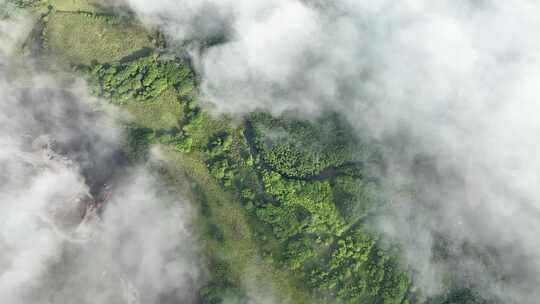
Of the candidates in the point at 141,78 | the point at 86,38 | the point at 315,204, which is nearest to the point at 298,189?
the point at 315,204

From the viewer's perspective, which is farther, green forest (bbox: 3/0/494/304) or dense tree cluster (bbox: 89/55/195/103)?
dense tree cluster (bbox: 89/55/195/103)

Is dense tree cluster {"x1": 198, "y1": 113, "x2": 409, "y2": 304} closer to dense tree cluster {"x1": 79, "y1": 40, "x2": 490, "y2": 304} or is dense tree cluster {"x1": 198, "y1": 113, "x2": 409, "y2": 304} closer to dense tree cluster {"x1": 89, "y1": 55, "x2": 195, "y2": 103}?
dense tree cluster {"x1": 79, "y1": 40, "x2": 490, "y2": 304}

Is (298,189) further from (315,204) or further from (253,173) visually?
(253,173)

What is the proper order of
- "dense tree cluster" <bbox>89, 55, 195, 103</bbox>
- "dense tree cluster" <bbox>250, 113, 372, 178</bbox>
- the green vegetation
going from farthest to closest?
1. the green vegetation
2. "dense tree cluster" <bbox>89, 55, 195, 103</bbox>
3. "dense tree cluster" <bbox>250, 113, 372, 178</bbox>

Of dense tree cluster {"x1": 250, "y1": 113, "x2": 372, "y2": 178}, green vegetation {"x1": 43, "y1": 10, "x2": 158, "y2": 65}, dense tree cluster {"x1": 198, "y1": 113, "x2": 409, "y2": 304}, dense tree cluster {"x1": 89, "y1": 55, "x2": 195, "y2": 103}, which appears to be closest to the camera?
dense tree cluster {"x1": 198, "y1": 113, "x2": 409, "y2": 304}

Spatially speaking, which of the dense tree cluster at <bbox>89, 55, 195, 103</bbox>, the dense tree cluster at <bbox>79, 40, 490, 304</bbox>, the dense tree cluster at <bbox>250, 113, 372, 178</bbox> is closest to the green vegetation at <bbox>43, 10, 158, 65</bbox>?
the dense tree cluster at <bbox>89, 55, 195, 103</bbox>

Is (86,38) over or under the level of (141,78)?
over

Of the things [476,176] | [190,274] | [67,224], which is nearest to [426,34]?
[476,176]

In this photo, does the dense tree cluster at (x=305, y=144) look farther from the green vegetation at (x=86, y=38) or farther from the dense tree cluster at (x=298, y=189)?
the green vegetation at (x=86, y=38)

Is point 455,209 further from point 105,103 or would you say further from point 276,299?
point 105,103
